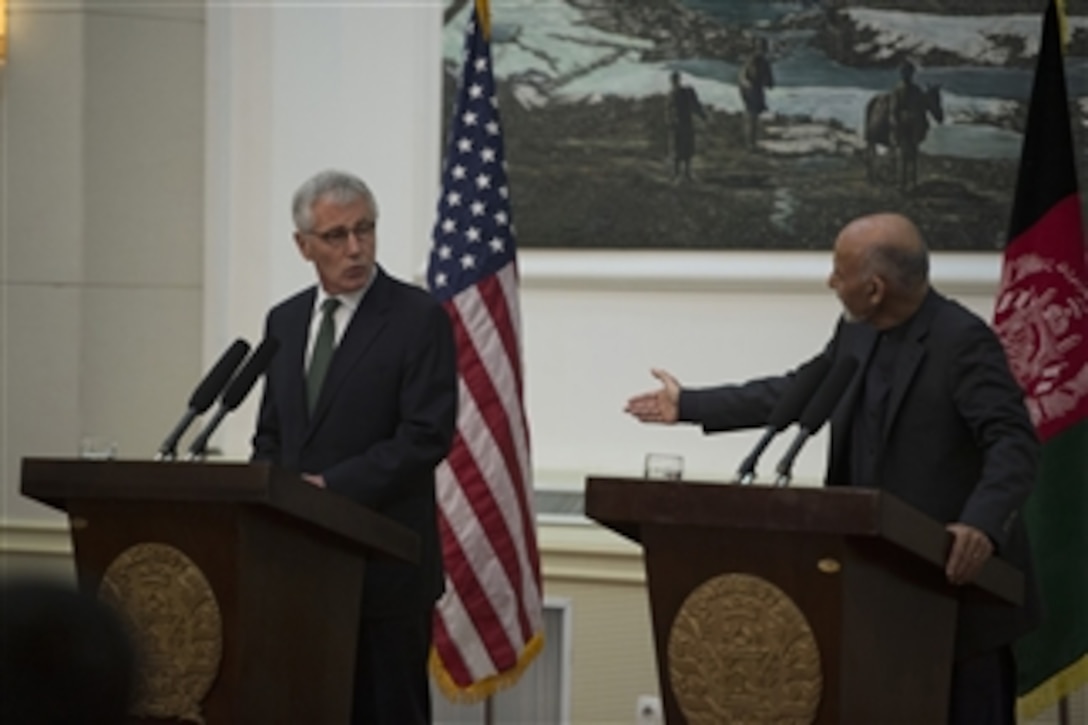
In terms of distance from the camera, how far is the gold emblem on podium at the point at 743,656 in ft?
11.4

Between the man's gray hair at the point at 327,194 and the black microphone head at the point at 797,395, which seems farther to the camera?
the man's gray hair at the point at 327,194

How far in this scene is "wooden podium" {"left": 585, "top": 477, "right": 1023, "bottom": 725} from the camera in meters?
3.42

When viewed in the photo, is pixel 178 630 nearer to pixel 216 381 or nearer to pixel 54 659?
pixel 216 381

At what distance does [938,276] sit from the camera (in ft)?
19.9

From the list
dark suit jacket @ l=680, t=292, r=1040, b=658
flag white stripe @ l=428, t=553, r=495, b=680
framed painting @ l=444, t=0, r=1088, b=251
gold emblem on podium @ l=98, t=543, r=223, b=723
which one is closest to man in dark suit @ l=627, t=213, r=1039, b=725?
dark suit jacket @ l=680, t=292, r=1040, b=658

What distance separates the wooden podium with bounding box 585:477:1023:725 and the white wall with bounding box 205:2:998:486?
103 inches

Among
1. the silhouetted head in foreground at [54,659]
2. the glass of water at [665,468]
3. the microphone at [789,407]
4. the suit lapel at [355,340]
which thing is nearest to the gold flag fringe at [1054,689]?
the glass of water at [665,468]

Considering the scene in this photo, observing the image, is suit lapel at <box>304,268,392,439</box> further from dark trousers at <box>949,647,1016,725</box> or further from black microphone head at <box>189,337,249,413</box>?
dark trousers at <box>949,647,1016,725</box>

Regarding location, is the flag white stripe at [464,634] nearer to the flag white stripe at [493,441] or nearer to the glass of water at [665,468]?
the flag white stripe at [493,441]

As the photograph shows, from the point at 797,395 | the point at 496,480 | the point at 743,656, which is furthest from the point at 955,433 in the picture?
the point at 496,480

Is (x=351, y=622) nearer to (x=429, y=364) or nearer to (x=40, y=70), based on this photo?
(x=429, y=364)

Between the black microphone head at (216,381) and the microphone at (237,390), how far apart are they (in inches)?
0.9

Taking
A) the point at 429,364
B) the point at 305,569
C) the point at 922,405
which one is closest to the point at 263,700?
the point at 305,569

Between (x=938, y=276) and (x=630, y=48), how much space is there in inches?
55.8
